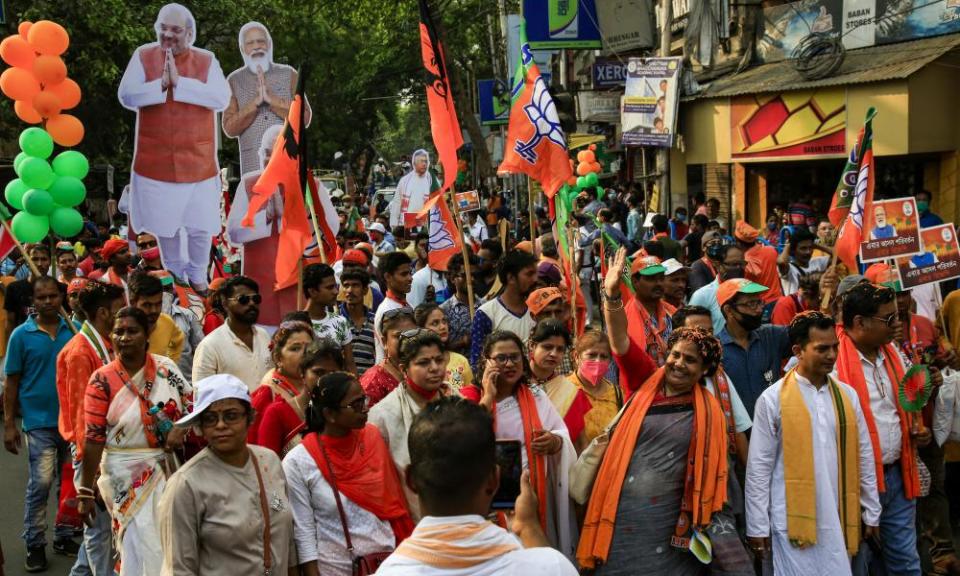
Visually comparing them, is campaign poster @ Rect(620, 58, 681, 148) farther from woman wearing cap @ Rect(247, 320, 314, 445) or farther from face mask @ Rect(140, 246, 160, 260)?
woman wearing cap @ Rect(247, 320, 314, 445)

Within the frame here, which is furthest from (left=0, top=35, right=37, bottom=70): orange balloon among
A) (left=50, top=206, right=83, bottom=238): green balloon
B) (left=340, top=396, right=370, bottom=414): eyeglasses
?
(left=340, top=396, right=370, bottom=414): eyeglasses

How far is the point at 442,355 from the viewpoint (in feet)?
14.7

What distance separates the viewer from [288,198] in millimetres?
7406

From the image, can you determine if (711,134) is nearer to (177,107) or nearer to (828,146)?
(828,146)

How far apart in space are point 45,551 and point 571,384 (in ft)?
12.7

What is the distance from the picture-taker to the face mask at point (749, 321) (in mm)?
5430

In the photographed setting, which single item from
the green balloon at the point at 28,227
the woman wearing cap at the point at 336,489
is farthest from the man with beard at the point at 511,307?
the green balloon at the point at 28,227

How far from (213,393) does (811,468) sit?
247cm

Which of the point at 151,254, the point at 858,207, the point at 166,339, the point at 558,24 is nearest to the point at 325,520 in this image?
the point at 166,339

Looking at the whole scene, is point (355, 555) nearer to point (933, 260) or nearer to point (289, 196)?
point (289, 196)

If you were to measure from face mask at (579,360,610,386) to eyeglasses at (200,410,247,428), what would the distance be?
67.1 inches

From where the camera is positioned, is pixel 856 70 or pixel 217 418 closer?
pixel 217 418

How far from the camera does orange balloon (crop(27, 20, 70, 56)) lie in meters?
8.97

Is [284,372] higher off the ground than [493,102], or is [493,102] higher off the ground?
[493,102]
